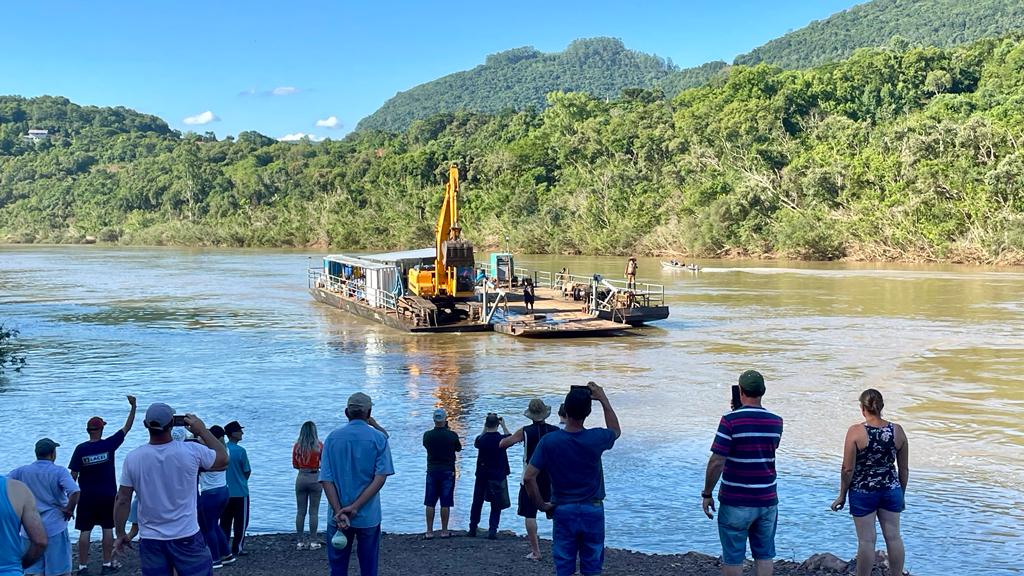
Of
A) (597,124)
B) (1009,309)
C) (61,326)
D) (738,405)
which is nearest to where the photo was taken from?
(738,405)

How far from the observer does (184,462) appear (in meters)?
6.32

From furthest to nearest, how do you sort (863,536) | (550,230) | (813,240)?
(550,230), (813,240), (863,536)

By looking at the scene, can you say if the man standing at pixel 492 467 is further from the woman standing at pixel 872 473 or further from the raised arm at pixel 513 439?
the woman standing at pixel 872 473

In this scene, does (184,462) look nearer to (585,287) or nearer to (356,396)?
(356,396)

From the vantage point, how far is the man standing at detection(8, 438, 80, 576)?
7.36 meters

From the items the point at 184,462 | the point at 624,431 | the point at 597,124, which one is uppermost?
the point at 597,124

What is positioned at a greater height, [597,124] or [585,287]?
[597,124]

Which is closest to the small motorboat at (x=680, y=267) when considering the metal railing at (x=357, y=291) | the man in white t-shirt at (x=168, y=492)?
the metal railing at (x=357, y=291)

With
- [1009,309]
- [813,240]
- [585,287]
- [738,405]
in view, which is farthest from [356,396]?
[813,240]

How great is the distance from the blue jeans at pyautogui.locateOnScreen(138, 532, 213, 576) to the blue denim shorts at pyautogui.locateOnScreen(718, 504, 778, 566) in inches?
131

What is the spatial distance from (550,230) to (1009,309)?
62.0m

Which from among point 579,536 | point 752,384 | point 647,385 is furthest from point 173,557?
point 647,385

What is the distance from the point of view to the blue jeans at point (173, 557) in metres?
6.43

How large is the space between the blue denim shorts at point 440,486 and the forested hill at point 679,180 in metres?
63.8
